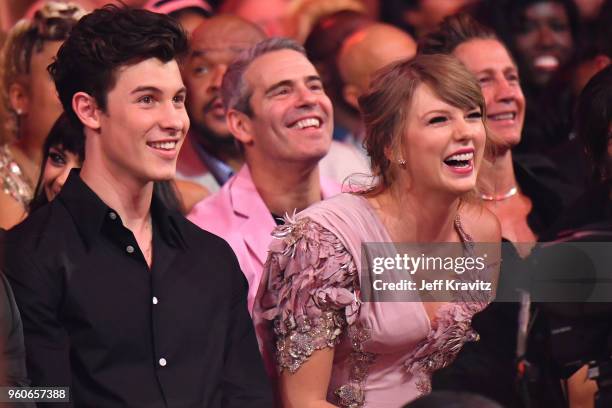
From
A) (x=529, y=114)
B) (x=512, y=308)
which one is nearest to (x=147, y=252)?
(x=512, y=308)

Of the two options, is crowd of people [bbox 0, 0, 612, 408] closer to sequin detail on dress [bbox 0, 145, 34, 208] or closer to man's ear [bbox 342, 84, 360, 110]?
sequin detail on dress [bbox 0, 145, 34, 208]

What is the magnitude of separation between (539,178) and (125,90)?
4.55ft

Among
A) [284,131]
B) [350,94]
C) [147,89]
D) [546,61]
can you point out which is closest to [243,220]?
[284,131]

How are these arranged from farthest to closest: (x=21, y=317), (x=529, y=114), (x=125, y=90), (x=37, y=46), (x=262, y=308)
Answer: (x=529, y=114), (x=37, y=46), (x=262, y=308), (x=125, y=90), (x=21, y=317)

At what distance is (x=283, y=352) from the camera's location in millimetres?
2832

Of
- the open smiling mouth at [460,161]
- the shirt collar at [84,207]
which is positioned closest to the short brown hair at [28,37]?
the shirt collar at [84,207]

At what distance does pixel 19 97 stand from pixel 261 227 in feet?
2.77

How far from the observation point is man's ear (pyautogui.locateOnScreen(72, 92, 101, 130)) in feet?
9.04

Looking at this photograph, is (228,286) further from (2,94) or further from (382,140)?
(2,94)

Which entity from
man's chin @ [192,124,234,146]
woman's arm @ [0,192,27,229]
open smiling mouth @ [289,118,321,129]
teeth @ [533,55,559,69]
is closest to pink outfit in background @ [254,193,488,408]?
open smiling mouth @ [289,118,321,129]

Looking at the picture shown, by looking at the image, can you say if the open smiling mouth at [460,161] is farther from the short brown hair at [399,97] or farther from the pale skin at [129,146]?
the pale skin at [129,146]

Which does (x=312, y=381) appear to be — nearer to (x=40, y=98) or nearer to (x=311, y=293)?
(x=311, y=293)

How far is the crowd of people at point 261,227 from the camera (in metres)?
2.63

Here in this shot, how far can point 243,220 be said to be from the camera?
330cm
